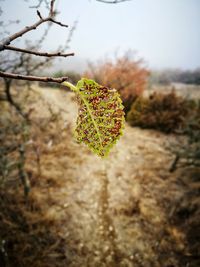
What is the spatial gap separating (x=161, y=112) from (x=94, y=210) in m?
9.20

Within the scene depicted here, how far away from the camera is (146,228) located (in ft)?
19.1

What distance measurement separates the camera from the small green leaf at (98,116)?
644 mm

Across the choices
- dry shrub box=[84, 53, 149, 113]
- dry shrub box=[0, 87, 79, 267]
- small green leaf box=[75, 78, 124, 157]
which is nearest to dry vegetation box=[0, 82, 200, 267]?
dry shrub box=[0, 87, 79, 267]

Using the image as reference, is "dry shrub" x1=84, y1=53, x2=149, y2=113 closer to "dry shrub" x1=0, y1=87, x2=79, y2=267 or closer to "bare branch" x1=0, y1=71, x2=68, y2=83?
"dry shrub" x1=0, y1=87, x2=79, y2=267

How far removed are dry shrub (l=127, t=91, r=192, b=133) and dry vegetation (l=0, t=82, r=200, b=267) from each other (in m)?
4.21

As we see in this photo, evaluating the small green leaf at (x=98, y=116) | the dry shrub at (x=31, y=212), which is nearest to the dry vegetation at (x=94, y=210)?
the dry shrub at (x=31, y=212)

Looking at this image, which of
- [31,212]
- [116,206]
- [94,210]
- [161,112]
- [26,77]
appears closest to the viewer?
[26,77]

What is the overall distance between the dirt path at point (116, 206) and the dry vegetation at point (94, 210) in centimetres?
3

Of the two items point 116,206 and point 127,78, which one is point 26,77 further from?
point 127,78

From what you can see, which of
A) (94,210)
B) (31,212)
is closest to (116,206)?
(94,210)

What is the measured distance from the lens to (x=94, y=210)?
20.9ft

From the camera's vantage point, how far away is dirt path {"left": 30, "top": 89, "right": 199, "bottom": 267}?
202 inches

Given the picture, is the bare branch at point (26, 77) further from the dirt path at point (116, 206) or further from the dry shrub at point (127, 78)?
the dry shrub at point (127, 78)

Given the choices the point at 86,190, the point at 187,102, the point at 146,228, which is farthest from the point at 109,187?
the point at 187,102
